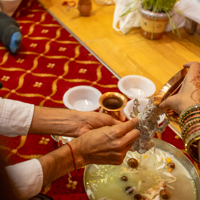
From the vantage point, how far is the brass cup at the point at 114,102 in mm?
1095

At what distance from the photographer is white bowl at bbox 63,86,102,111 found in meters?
1.36

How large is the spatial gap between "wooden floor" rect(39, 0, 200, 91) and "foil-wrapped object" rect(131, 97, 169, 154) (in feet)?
2.40

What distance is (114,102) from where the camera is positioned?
112cm

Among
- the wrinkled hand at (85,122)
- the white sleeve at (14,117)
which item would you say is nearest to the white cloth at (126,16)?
the wrinkled hand at (85,122)

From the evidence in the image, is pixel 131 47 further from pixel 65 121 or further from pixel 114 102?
pixel 65 121

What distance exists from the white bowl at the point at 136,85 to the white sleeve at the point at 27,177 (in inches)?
32.2

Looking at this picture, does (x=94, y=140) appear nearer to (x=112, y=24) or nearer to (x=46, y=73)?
(x=46, y=73)

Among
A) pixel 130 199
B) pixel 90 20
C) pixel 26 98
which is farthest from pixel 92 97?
pixel 90 20

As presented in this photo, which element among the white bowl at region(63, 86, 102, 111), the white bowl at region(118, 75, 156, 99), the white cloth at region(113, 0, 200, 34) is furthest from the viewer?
the white cloth at region(113, 0, 200, 34)

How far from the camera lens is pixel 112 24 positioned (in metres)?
2.31

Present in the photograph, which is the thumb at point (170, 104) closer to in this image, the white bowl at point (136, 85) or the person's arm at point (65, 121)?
the person's arm at point (65, 121)

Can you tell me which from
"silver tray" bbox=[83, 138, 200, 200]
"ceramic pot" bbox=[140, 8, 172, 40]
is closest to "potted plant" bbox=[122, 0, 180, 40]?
"ceramic pot" bbox=[140, 8, 172, 40]

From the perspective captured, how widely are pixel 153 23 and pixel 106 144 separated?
4.78 feet

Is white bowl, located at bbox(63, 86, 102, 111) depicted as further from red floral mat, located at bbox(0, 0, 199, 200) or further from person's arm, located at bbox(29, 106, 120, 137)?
person's arm, located at bbox(29, 106, 120, 137)
